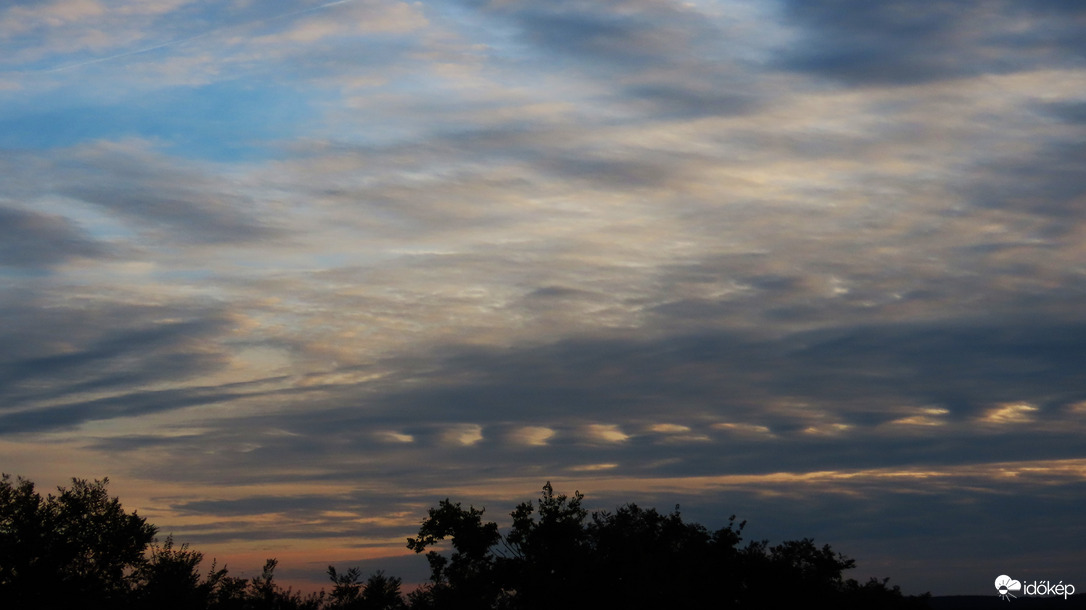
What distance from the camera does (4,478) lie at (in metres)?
57.3

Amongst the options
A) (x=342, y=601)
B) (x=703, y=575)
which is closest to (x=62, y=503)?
(x=342, y=601)

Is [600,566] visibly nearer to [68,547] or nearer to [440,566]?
[440,566]

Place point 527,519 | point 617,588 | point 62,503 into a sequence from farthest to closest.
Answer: point 62,503 < point 527,519 < point 617,588

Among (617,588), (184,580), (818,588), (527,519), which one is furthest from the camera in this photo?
(818,588)

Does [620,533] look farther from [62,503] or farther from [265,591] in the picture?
[62,503]

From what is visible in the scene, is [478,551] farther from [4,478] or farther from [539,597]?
[4,478]

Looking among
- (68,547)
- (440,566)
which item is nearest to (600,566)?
(440,566)

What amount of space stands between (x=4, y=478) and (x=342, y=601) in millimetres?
23628

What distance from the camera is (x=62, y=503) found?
55.8 m

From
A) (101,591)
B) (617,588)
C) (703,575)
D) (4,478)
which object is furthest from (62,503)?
(703,575)

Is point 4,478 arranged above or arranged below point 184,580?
above

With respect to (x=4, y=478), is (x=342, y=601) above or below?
below

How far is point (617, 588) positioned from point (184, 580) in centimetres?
1936

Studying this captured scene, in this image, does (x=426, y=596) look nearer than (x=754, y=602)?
Yes
